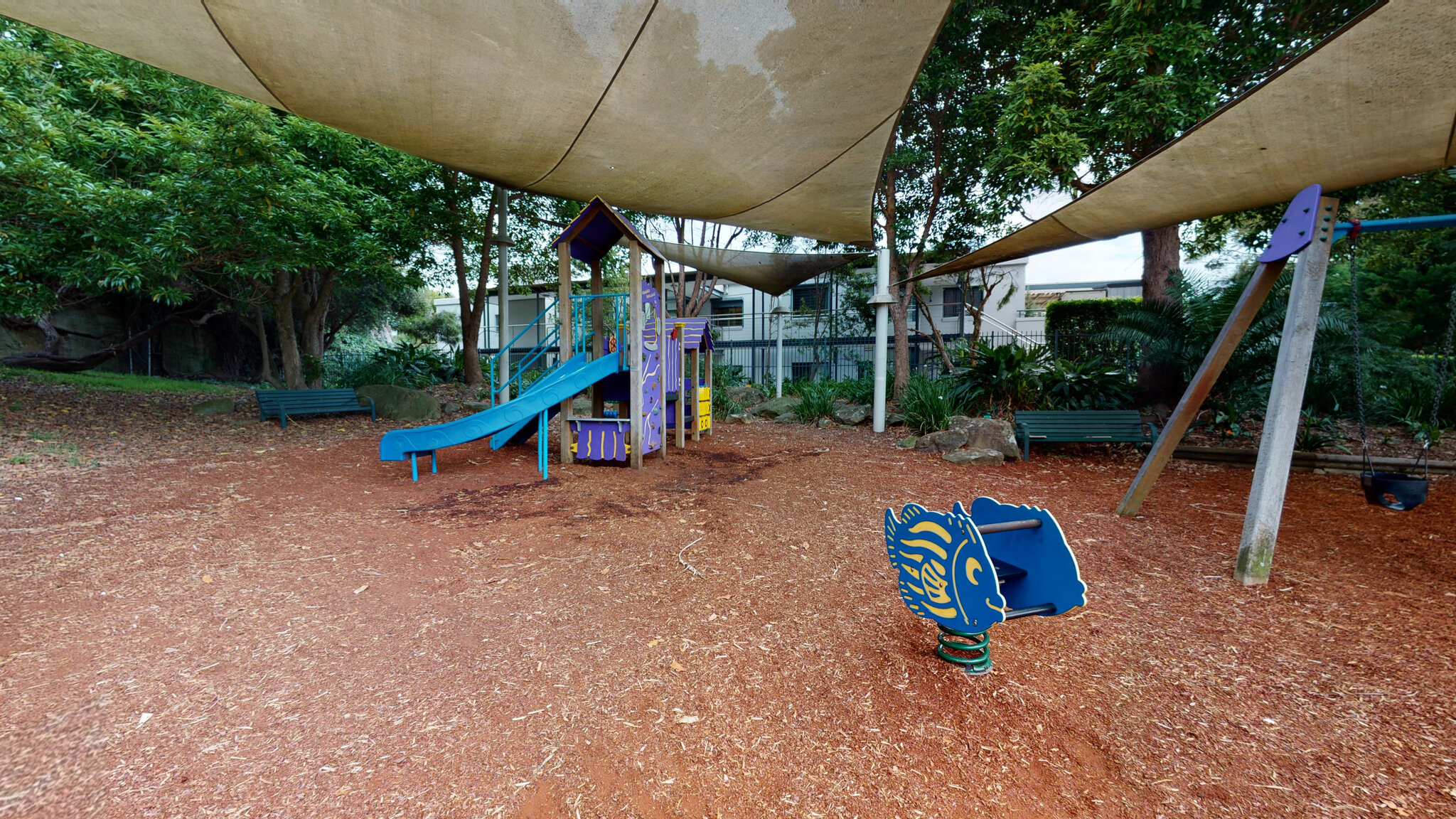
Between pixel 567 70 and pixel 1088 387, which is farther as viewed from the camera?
pixel 1088 387

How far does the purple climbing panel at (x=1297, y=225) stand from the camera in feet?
9.30

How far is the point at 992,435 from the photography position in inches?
239

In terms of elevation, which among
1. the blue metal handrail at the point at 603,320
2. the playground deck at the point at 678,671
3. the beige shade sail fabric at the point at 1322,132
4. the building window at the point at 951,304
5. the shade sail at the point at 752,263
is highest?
the building window at the point at 951,304

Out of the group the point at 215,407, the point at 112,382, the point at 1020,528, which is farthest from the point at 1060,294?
the point at 112,382

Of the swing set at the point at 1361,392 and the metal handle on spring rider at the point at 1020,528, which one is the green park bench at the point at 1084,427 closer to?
the swing set at the point at 1361,392

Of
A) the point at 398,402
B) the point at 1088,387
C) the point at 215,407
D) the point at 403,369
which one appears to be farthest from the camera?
the point at 403,369

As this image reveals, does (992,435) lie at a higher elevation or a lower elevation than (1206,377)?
lower

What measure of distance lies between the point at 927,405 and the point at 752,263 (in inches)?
132

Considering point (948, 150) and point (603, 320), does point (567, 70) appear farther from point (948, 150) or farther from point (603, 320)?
point (948, 150)

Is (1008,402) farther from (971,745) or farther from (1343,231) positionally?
(971,745)

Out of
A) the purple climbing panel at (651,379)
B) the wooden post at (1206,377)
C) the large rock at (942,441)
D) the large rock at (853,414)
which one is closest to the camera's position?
the wooden post at (1206,377)

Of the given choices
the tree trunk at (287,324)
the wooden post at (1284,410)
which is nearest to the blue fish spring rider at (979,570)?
the wooden post at (1284,410)

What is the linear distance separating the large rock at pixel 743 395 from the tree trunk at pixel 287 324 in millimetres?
6973

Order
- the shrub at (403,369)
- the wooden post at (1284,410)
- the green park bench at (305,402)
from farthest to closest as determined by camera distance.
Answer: the shrub at (403,369) < the green park bench at (305,402) < the wooden post at (1284,410)
